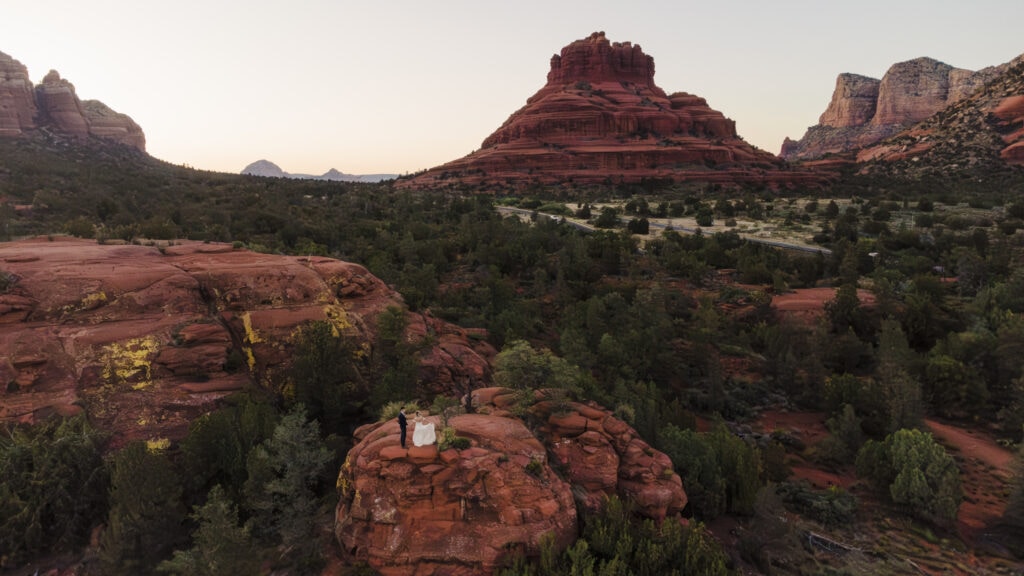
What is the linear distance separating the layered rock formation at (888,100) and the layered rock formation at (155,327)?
16850 cm

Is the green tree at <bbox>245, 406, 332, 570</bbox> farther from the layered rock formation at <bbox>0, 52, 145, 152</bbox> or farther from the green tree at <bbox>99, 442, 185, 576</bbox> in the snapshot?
the layered rock formation at <bbox>0, 52, 145, 152</bbox>

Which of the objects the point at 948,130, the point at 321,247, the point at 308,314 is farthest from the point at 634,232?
the point at 948,130

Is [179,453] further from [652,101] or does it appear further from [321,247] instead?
[652,101]

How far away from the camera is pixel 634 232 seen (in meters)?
42.4

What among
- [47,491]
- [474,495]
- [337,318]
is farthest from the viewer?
[337,318]

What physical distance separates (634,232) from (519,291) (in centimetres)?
1951

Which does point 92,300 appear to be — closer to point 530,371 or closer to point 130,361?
point 130,361

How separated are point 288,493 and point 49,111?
102752 mm

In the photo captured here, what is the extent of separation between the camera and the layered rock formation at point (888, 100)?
493 ft

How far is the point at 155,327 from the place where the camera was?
40.8 ft

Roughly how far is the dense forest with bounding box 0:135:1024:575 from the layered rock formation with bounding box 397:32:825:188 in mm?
48055

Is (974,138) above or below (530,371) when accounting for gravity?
above

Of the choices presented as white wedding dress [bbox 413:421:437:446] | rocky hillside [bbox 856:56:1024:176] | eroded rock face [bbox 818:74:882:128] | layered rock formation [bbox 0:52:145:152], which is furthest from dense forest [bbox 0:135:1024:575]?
eroded rock face [bbox 818:74:882:128]

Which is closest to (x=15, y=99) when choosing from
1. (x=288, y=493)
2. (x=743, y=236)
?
(x=288, y=493)
